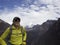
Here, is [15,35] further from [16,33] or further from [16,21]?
[16,21]

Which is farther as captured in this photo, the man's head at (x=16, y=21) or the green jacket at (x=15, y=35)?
the green jacket at (x=15, y=35)

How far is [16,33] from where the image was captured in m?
12.5

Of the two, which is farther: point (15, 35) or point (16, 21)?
point (15, 35)

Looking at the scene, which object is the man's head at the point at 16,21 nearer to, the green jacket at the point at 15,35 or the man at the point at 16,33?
the man at the point at 16,33

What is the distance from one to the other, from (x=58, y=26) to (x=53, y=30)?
23.5 feet

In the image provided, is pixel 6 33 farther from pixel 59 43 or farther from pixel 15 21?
pixel 59 43

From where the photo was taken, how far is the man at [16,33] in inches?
483

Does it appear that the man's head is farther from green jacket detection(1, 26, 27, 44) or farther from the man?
green jacket detection(1, 26, 27, 44)

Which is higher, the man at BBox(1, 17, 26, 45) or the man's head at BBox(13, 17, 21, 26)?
the man's head at BBox(13, 17, 21, 26)

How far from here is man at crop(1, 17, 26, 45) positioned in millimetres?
12258

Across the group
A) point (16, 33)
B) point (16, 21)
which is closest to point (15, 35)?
point (16, 33)

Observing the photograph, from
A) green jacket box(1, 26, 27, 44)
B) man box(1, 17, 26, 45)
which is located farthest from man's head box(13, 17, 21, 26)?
green jacket box(1, 26, 27, 44)

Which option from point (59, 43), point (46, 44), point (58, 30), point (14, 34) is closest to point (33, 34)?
point (46, 44)

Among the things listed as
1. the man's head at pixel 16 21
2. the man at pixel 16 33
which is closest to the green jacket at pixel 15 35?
the man at pixel 16 33
